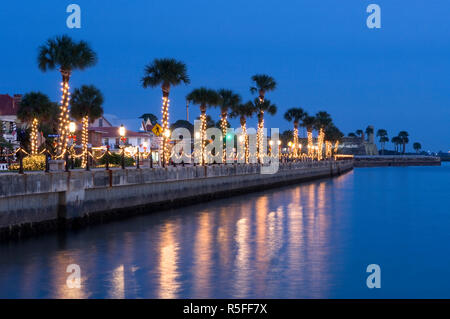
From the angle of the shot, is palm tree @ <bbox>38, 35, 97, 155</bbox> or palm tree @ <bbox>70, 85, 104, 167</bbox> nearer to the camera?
palm tree @ <bbox>38, 35, 97, 155</bbox>

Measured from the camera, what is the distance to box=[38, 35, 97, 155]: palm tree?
38.8m

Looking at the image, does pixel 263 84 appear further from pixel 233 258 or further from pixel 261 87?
pixel 233 258

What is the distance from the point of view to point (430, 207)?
56.7 meters

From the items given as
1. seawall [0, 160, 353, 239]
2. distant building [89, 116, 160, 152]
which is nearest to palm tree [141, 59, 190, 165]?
seawall [0, 160, 353, 239]

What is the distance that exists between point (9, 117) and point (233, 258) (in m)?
54.4

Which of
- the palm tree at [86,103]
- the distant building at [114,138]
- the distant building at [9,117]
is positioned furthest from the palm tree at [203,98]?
the distant building at [114,138]

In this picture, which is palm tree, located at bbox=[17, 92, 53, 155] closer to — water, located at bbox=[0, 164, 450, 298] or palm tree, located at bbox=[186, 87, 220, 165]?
palm tree, located at bbox=[186, 87, 220, 165]

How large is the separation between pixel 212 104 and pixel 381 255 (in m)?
37.9

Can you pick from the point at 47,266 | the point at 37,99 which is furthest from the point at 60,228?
the point at 37,99

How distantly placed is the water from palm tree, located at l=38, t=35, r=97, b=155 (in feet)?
25.5

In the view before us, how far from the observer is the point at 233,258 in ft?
87.0

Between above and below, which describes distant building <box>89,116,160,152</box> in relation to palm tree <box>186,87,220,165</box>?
below

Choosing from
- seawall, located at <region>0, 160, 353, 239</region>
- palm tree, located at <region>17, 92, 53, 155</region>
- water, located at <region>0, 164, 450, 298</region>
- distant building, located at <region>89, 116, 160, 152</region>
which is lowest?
water, located at <region>0, 164, 450, 298</region>
